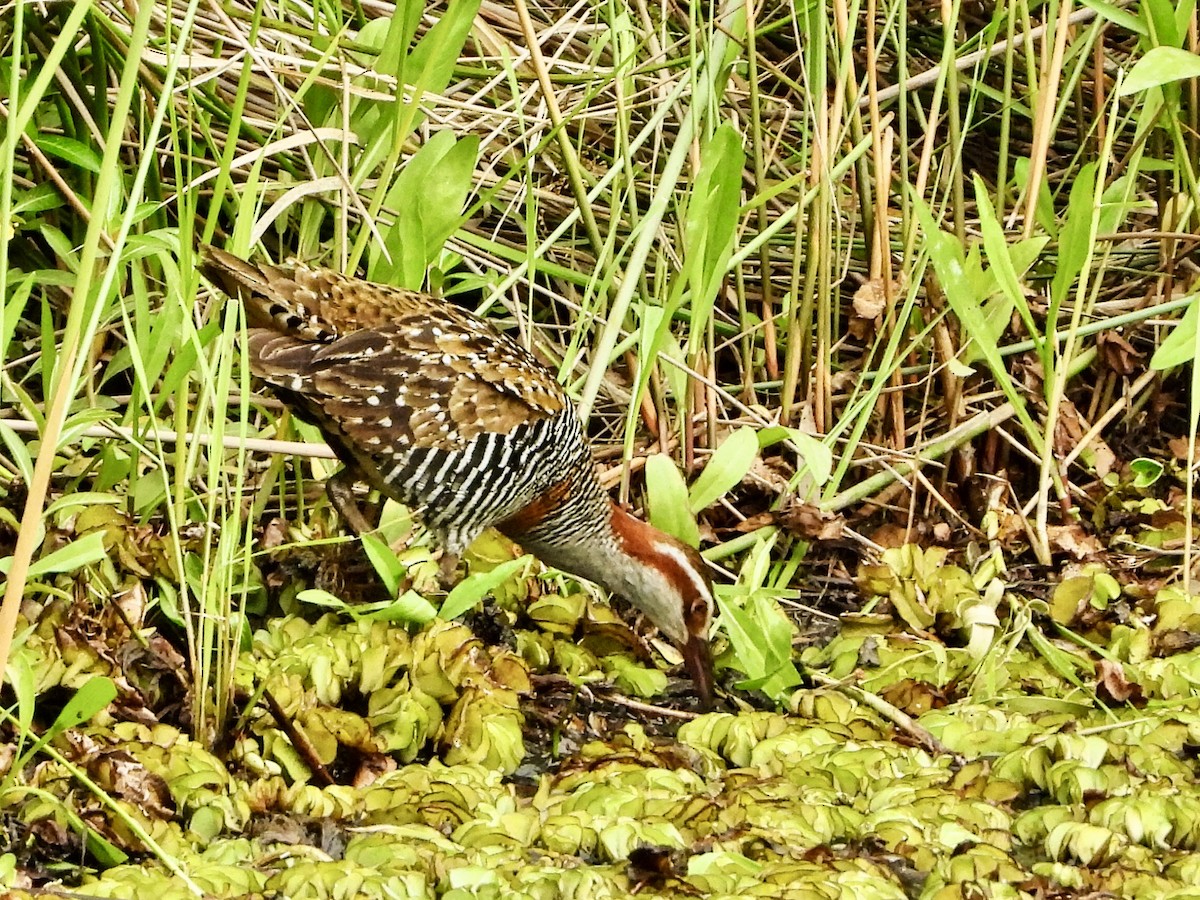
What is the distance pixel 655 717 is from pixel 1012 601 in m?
1.00

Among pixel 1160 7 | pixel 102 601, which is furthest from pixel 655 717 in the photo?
pixel 1160 7

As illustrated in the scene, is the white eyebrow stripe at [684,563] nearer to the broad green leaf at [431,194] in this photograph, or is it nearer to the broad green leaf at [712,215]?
the broad green leaf at [712,215]

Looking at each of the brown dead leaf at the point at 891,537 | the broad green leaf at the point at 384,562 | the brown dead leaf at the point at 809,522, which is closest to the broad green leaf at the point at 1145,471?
the brown dead leaf at the point at 891,537

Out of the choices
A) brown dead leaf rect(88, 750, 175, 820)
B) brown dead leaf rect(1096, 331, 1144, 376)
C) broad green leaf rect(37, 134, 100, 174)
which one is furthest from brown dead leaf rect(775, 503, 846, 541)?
broad green leaf rect(37, 134, 100, 174)

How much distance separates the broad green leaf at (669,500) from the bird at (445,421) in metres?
0.04

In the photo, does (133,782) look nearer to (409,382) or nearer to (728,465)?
(409,382)

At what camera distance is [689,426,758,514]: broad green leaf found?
12.0ft

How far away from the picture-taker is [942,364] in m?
4.19

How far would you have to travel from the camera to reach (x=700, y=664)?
3520mm

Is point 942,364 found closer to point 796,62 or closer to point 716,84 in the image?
point 716,84

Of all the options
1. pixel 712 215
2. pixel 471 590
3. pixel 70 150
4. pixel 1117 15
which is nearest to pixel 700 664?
pixel 471 590

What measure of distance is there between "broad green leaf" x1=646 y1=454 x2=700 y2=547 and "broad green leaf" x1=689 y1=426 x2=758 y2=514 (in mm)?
55

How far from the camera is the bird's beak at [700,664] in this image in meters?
3.49

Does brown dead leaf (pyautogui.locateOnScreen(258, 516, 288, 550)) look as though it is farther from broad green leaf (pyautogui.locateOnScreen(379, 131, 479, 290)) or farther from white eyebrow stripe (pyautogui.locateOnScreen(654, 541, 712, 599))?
white eyebrow stripe (pyautogui.locateOnScreen(654, 541, 712, 599))
